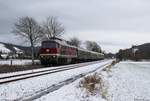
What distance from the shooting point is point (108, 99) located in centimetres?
1176

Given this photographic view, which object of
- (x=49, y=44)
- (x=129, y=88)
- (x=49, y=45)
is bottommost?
(x=129, y=88)

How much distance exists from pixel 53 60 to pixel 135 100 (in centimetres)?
3002

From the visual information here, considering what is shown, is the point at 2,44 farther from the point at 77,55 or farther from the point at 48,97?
the point at 48,97

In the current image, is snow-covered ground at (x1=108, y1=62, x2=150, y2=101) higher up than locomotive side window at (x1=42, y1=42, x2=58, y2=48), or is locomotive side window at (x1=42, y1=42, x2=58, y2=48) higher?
locomotive side window at (x1=42, y1=42, x2=58, y2=48)

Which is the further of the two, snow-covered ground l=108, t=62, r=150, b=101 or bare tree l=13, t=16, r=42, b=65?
bare tree l=13, t=16, r=42, b=65

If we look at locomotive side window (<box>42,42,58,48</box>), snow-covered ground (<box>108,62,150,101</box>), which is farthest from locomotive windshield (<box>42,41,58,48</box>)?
snow-covered ground (<box>108,62,150,101</box>)

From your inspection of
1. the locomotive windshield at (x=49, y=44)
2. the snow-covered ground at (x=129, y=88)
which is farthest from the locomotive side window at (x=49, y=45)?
the snow-covered ground at (x=129, y=88)

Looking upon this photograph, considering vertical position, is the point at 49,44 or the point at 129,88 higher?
the point at 49,44

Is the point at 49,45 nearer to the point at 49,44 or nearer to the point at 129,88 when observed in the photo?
the point at 49,44

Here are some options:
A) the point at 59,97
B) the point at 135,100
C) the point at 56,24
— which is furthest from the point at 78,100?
the point at 56,24

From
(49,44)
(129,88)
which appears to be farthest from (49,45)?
(129,88)

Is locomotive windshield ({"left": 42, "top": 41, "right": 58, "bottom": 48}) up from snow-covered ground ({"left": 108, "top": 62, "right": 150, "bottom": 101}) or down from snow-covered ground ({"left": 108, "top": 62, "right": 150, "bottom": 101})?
up

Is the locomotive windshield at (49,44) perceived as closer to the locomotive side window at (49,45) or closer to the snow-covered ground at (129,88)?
the locomotive side window at (49,45)

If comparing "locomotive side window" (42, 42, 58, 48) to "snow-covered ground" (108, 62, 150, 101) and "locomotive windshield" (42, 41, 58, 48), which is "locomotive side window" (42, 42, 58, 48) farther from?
"snow-covered ground" (108, 62, 150, 101)
